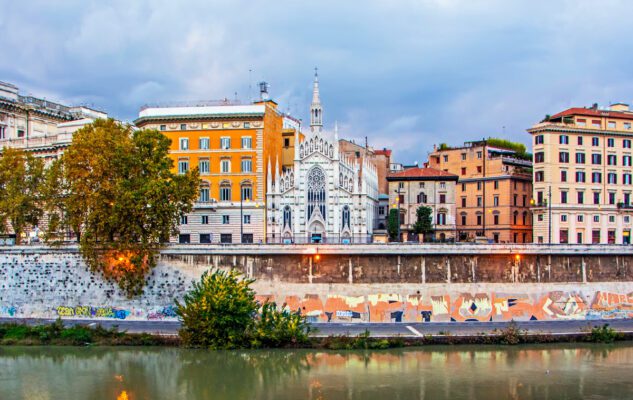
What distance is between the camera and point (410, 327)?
150 ft

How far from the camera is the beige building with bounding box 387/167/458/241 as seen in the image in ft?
231

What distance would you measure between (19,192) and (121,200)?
475 inches

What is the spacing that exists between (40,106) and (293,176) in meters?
32.0

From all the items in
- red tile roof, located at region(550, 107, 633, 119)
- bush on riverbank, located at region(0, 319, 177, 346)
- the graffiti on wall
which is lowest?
bush on riverbank, located at region(0, 319, 177, 346)

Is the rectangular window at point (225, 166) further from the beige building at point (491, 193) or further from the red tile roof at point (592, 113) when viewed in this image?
the red tile roof at point (592, 113)

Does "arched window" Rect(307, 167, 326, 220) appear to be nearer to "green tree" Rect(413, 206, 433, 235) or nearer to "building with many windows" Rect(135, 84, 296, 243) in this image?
"building with many windows" Rect(135, 84, 296, 243)

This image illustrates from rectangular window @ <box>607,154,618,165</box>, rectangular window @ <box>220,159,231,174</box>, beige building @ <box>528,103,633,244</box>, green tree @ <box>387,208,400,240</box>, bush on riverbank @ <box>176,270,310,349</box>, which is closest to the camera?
bush on riverbank @ <box>176,270,310,349</box>

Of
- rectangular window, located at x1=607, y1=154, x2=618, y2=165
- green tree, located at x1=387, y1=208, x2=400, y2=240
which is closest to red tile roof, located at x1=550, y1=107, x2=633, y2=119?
rectangular window, located at x1=607, y1=154, x2=618, y2=165

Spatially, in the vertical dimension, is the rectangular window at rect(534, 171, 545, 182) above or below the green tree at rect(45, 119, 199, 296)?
above

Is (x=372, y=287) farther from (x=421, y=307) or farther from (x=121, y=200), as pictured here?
(x=121, y=200)

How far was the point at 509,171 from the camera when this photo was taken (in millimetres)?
72438

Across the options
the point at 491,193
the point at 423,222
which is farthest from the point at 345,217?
the point at 491,193

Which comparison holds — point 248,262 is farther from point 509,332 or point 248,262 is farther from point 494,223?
point 494,223

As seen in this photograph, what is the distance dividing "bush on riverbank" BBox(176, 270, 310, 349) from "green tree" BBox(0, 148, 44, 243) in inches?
692
